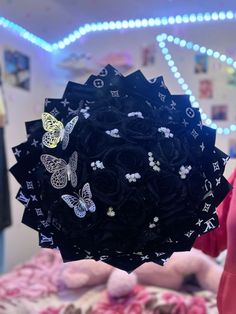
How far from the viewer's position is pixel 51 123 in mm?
583

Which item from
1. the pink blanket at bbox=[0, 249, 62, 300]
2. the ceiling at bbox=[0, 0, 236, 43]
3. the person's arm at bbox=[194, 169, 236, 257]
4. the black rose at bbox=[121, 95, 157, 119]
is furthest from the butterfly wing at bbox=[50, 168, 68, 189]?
the ceiling at bbox=[0, 0, 236, 43]

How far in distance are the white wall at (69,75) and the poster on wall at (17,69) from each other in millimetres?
37

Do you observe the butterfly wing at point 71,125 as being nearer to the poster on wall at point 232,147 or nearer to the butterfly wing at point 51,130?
the butterfly wing at point 51,130

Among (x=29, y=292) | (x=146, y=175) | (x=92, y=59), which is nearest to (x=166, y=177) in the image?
(x=146, y=175)

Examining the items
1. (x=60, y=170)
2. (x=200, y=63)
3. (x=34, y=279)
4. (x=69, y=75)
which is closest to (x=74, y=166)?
(x=60, y=170)

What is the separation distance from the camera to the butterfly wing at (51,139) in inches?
22.6

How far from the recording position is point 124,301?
157cm

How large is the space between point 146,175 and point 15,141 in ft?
6.23

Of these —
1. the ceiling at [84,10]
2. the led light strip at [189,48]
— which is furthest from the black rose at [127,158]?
the led light strip at [189,48]

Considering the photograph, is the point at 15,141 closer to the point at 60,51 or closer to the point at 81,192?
the point at 60,51

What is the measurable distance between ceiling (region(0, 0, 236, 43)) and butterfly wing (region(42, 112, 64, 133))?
1.59 metres

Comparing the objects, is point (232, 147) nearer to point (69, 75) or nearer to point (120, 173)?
point (69, 75)

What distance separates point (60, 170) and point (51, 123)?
0.07 m

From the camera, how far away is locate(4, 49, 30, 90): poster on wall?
223 centimetres
